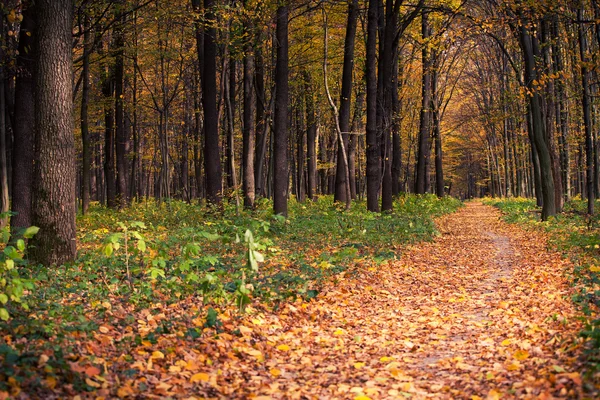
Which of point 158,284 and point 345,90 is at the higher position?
point 345,90

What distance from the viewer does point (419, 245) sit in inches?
560

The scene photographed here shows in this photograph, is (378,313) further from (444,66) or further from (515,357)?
(444,66)

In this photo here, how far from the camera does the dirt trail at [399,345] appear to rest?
490cm

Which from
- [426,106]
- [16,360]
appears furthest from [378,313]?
[426,106]

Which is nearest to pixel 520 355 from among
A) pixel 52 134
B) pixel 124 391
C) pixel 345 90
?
pixel 124 391

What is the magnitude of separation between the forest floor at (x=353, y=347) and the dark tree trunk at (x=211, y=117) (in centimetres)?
963

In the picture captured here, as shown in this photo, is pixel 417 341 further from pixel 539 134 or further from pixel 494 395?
pixel 539 134

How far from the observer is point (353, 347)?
21.1ft

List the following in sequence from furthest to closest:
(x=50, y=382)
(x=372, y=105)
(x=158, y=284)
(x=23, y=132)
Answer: (x=372, y=105) < (x=23, y=132) < (x=158, y=284) < (x=50, y=382)

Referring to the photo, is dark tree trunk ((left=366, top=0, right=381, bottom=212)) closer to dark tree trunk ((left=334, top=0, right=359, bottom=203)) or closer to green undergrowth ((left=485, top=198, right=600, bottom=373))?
dark tree trunk ((left=334, top=0, right=359, bottom=203))

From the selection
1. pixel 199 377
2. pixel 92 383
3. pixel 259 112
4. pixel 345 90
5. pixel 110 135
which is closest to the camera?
pixel 92 383

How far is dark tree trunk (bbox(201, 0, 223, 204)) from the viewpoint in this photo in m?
17.7

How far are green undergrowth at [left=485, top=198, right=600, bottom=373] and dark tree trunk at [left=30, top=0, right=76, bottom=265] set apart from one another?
7997 millimetres

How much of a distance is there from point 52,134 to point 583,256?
10.3m
